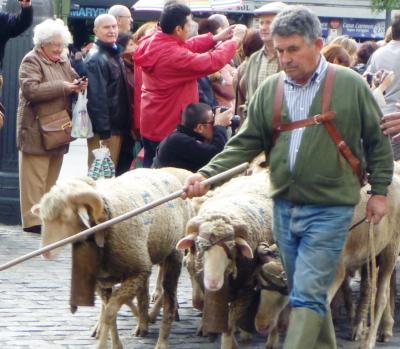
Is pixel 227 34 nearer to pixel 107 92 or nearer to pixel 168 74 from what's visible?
pixel 168 74

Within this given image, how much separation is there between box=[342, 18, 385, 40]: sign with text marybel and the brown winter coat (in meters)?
32.3

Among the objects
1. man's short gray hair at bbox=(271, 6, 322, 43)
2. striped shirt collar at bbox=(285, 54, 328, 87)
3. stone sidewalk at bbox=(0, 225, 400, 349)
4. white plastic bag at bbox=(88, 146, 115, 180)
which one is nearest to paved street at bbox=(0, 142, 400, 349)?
stone sidewalk at bbox=(0, 225, 400, 349)

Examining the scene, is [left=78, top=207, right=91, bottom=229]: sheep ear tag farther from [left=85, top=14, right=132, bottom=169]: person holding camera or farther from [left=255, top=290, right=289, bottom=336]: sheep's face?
[left=85, top=14, right=132, bottom=169]: person holding camera

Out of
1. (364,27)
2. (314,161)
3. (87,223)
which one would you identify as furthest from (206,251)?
(364,27)

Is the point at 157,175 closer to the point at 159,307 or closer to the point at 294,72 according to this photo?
the point at 159,307

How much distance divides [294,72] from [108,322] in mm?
2058

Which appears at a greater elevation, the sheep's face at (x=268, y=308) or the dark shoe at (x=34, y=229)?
the sheep's face at (x=268, y=308)

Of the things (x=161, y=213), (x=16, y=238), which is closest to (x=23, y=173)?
(x=16, y=238)

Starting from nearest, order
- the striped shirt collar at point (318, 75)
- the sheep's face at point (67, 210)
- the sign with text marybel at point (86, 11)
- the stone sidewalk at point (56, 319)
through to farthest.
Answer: the striped shirt collar at point (318, 75) → the sheep's face at point (67, 210) → the stone sidewalk at point (56, 319) → the sign with text marybel at point (86, 11)

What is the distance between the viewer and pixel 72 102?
1186 cm

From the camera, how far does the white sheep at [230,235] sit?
6.88m

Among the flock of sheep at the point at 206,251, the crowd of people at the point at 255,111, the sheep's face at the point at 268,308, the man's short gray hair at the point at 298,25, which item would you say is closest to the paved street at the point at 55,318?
the flock of sheep at the point at 206,251

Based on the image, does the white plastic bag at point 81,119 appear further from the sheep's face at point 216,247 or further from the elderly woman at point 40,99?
the sheep's face at point 216,247

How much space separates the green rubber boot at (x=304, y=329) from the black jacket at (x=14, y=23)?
511 cm
